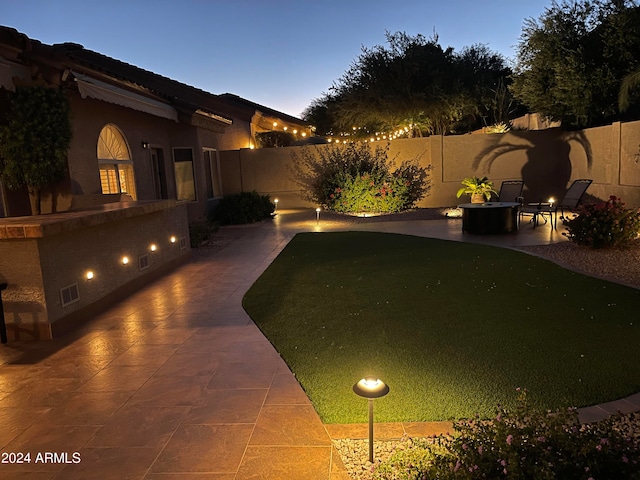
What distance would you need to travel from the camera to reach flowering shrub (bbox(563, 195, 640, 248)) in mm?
8125

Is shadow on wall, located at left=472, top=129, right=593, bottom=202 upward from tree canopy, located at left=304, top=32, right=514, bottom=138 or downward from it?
downward

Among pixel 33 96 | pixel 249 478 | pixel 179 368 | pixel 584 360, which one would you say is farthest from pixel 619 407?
pixel 33 96

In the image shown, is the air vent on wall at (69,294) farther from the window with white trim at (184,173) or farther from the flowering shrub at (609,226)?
the flowering shrub at (609,226)

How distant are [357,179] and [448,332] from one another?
10.5 metres

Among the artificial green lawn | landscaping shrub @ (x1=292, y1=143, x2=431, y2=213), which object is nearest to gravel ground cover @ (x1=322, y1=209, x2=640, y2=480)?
the artificial green lawn

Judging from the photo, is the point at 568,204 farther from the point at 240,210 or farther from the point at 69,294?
the point at 69,294

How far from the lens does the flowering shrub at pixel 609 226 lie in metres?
8.12

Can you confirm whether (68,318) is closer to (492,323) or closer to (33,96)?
(33,96)

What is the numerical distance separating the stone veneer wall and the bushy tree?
0.70 meters

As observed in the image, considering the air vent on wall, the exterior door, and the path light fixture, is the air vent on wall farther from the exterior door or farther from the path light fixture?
the exterior door

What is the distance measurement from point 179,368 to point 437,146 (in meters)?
14.1

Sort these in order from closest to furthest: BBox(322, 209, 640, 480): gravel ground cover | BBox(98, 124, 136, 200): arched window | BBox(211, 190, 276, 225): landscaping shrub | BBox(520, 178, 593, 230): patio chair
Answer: BBox(322, 209, 640, 480): gravel ground cover < BBox(98, 124, 136, 200): arched window < BBox(520, 178, 593, 230): patio chair < BBox(211, 190, 276, 225): landscaping shrub

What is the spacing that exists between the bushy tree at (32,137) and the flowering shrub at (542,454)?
5924mm

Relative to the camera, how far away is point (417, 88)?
2155cm
